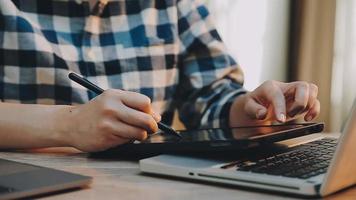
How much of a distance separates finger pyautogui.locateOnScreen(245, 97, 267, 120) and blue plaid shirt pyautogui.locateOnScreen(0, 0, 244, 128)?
0.63ft

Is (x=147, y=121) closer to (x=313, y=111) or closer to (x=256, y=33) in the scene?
(x=313, y=111)

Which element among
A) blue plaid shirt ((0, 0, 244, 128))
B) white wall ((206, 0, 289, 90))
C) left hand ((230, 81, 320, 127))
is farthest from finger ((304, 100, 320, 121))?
white wall ((206, 0, 289, 90))

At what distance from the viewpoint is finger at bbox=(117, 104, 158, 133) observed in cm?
81

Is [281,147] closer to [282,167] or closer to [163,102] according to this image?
[282,167]

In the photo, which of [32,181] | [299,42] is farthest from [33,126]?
[299,42]

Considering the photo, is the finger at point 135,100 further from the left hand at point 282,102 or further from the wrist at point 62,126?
the left hand at point 282,102

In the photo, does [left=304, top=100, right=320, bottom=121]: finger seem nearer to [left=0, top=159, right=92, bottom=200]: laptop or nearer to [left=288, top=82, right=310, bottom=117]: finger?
[left=288, top=82, right=310, bottom=117]: finger

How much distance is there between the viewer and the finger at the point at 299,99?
1.00 m

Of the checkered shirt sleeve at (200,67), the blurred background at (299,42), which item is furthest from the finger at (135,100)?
the blurred background at (299,42)

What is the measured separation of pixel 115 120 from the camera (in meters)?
0.83

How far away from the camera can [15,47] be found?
1237 mm

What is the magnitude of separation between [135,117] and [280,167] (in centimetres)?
24

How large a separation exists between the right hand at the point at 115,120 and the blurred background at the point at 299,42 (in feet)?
6.44

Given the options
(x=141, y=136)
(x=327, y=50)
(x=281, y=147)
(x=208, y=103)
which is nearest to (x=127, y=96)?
(x=141, y=136)
